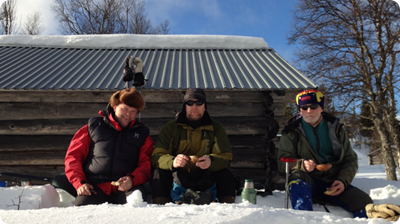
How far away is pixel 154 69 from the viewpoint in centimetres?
529

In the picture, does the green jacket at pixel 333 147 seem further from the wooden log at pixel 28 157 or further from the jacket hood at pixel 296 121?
the wooden log at pixel 28 157

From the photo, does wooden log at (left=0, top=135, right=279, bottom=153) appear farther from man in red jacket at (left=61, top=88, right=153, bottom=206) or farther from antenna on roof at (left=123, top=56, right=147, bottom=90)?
man in red jacket at (left=61, top=88, right=153, bottom=206)

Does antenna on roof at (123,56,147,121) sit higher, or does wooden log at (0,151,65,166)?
antenna on roof at (123,56,147,121)

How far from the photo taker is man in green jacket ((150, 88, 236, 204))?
288 cm

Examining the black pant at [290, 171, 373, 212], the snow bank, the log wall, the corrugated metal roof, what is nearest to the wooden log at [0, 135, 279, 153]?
the log wall

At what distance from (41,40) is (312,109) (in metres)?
6.92

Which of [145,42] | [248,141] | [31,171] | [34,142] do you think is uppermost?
[145,42]

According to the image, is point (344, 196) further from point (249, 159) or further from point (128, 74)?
point (128, 74)

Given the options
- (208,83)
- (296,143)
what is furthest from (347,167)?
(208,83)

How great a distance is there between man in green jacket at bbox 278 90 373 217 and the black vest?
1.75 meters

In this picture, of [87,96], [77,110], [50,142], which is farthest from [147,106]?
[50,142]

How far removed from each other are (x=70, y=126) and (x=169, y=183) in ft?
9.17

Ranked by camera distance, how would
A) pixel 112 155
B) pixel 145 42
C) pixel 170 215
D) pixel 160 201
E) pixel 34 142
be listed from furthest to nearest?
pixel 145 42 → pixel 34 142 → pixel 112 155 → pixel 160 201 → pixel 170 215

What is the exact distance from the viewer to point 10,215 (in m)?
1.81
